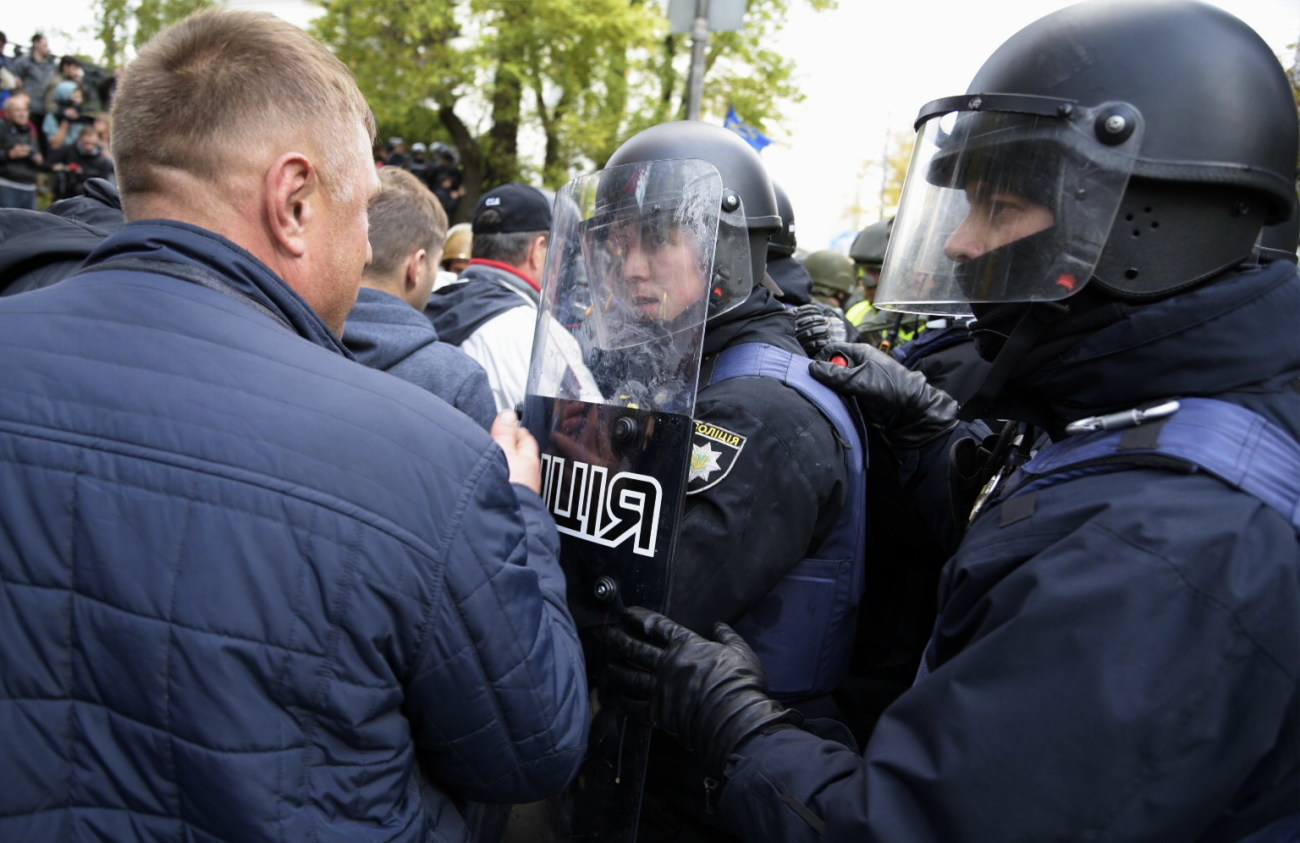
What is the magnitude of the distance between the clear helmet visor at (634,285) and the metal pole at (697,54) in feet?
20.0

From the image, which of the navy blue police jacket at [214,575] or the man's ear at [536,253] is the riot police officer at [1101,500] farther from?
the man's ear at [536,253]

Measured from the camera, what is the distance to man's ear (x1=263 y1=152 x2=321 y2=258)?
4.51 feet

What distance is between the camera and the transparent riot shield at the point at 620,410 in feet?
5.49

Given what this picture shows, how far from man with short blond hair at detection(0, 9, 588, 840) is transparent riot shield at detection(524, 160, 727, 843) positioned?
385 millimetres

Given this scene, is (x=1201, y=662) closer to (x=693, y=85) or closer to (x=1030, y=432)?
(x=1030, y=432)

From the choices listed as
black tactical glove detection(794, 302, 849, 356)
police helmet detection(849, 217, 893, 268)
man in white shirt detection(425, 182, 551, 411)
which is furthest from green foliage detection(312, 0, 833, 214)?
black tactical glove detection(794, 302, 849, 356)

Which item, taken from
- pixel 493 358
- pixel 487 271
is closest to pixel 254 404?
pixel 493 358

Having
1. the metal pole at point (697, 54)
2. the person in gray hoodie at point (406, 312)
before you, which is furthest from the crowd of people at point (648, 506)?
the metal pole at point (697, 54)

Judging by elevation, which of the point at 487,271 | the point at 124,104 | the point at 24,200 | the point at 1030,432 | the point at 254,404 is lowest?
the point at 24,200

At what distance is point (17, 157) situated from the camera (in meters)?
10.7

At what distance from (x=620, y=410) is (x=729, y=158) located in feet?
3.13

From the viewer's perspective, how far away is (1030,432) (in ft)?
5.79

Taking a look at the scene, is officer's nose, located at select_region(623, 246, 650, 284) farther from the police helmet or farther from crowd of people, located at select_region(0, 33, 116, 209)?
crowd of people, located at select_region(0, 33, 116, 209)

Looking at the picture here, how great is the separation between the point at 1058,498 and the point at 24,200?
12152 millimetres
